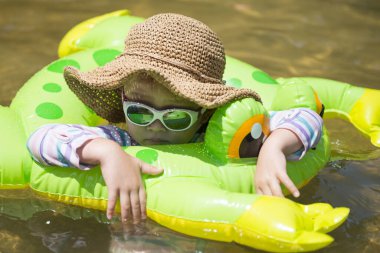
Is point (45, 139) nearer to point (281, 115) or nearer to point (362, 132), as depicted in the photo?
point (281, 115)

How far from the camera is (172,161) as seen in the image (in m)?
2.68

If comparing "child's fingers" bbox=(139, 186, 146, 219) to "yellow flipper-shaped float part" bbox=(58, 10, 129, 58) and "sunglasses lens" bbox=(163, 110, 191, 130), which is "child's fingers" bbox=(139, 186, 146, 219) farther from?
"yellow flipper-shaped float part" bbox=(58, 10, 129, 58)

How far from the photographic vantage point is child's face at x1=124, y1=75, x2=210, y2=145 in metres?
2.70

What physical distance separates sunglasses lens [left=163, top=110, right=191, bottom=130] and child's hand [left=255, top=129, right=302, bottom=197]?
344 mm

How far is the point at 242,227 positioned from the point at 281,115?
770 millimetres

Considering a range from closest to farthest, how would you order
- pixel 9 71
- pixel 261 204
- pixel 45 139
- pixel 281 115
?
pixel 261 204 < pixel 45 139 < pixel 281 115 < pixel 9 71

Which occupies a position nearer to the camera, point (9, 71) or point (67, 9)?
point (9, 71)

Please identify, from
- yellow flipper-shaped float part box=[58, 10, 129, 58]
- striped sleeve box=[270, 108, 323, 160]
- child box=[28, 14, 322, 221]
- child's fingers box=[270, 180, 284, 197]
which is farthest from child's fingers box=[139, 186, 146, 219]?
yellow flipper-shaped float part box=[58, 10, 129, 58]

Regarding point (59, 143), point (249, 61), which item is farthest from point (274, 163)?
point (249, 61)

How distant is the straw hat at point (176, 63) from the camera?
2.63m

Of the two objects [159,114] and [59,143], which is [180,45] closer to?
[159,114]

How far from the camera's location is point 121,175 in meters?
2.54

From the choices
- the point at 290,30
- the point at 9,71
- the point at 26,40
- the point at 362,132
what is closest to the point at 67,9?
the point at 26,40

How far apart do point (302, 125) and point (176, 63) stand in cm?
61
